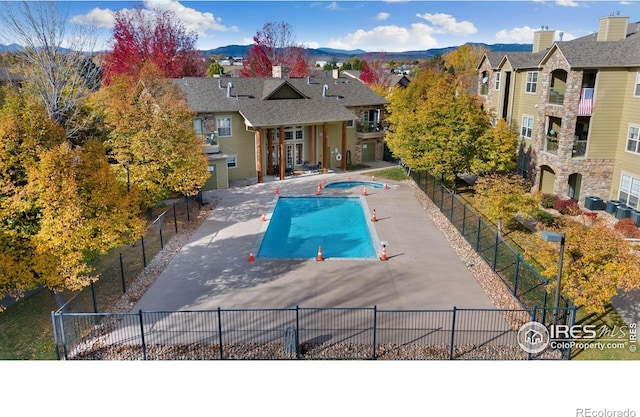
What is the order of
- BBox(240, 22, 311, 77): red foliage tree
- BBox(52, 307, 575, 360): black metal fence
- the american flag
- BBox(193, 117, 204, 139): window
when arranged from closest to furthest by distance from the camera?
BBox(52, 307, 575, 360): black metal fence
the american flag
BBox(193, 117, 204, 139): window
BBox(240, 22, 311, 77): red foliage tree

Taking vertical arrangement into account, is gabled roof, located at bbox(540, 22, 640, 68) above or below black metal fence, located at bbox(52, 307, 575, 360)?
above

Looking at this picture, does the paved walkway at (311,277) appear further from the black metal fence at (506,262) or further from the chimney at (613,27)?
the chimney at (613,27)

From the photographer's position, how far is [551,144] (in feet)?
94.4

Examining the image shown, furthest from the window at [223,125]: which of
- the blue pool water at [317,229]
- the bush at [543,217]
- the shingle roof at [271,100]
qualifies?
the bush at [543,217]

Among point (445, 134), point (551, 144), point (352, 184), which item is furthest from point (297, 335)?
point (551, 144)

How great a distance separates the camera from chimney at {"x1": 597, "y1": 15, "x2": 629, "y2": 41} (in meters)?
27.2

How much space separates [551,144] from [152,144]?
76.9 ft

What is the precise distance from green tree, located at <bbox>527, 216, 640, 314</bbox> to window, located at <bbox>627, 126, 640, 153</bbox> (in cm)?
1358

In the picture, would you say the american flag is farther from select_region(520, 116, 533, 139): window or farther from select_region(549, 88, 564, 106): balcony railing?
select_region(520, 116, 533, 139): window

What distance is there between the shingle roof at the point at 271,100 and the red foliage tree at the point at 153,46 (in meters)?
19.4

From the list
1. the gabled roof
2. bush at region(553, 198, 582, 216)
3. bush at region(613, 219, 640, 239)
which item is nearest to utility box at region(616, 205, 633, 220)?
bush at region(613, 219, 640, 239)

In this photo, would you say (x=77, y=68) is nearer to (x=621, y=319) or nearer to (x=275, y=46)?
(x=621, y=319)

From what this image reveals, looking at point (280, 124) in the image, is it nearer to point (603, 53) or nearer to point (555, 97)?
point (555, 97)

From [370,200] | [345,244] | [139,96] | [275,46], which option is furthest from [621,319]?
[275,46]
